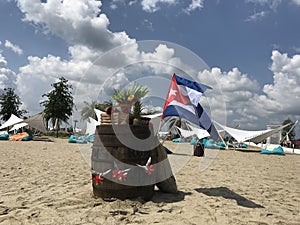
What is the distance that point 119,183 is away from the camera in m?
4.13

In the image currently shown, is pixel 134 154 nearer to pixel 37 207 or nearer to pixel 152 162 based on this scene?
pixel 152 162

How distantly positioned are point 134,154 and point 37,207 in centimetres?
167

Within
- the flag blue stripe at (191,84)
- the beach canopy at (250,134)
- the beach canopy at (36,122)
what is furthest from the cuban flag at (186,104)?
the beach canopy at (36,122)

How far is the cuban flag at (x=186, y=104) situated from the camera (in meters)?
5.02

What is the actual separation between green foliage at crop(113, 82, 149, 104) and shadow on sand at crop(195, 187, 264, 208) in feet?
7.67

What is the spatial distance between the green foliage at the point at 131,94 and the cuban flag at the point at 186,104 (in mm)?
530

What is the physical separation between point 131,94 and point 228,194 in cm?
276

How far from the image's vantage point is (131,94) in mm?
4777

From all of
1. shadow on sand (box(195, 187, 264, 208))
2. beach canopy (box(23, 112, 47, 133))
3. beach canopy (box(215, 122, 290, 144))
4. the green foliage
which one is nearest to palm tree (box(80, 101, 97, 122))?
the green foliage

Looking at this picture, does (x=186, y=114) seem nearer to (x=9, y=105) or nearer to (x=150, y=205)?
(x=150, y=205)

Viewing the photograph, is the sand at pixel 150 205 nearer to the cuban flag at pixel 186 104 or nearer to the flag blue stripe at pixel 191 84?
the cuban flag at pixel 186 104

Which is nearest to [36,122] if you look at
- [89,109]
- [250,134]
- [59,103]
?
[59,103]

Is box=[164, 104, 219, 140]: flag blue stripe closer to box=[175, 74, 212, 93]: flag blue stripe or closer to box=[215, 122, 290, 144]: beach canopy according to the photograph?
box=[175, 74, 212, 93]: flag blue stripe

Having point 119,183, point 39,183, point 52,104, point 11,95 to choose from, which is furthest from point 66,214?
point 11,95
